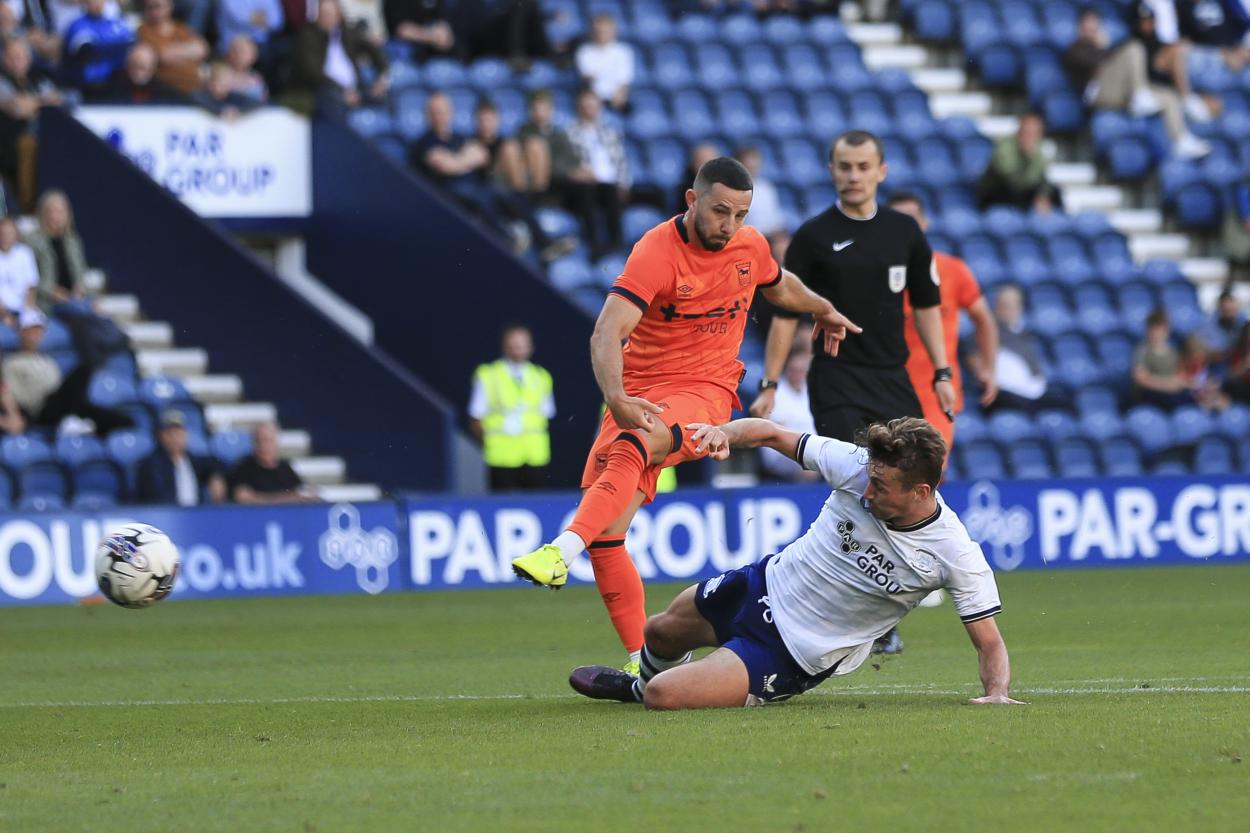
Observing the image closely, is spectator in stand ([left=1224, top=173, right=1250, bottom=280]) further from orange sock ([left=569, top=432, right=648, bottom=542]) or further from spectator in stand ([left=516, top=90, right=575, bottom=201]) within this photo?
orange sock ([left=569, top=432, right=648, bottom=542])

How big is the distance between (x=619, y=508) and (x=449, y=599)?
267 inches

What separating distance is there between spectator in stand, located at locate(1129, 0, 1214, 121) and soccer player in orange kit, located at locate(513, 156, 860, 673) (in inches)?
617

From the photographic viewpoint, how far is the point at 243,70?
61.3 feet

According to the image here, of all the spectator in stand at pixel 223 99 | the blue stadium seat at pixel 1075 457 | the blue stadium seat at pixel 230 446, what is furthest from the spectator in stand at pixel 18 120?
the blue stadium seat at pixel 1075 457

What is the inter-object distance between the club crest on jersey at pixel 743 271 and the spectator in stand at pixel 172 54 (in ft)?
36.6

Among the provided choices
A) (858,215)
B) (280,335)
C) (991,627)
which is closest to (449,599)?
(280,335)

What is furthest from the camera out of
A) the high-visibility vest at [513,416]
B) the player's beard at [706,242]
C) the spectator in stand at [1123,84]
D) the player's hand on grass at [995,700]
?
the spectator in stand at [1123,84]

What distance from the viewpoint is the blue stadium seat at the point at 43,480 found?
15320 mm

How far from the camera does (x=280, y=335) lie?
690 inches

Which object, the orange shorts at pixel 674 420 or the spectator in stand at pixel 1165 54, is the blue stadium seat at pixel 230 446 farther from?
the spectator in stand at pixel 1165 54

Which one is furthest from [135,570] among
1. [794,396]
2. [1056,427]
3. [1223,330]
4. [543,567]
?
[1223,330]

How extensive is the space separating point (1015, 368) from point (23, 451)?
8268mm

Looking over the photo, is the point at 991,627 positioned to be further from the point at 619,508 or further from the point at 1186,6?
the point at 1186,6

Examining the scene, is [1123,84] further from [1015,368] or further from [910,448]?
[910,448]
